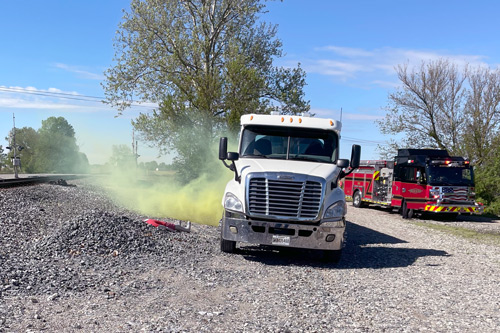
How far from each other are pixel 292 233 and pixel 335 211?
0.97 m

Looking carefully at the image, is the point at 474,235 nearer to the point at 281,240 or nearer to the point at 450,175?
the point at 450,175

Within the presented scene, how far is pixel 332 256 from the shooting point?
9.92m

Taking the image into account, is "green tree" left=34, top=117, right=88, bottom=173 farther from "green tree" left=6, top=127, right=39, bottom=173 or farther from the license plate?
the license plate

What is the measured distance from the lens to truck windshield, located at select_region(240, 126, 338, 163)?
35.3ft

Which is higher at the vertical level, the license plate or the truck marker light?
the truck marker light

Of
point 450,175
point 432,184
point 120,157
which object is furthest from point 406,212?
point 120,157

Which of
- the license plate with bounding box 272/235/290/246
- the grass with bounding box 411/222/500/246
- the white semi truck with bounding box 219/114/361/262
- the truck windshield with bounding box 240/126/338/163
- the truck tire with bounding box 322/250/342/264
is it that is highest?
the truck windshield with bounding box 240/126/338/163

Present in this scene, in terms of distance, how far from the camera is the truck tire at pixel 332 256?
986 centimetres

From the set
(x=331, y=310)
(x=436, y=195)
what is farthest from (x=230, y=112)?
(x=331, y=310)

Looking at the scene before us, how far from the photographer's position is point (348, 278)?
8.76 metres

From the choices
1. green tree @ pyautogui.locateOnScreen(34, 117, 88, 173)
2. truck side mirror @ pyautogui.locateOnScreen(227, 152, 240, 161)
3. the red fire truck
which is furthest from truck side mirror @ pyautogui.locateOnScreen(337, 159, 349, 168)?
green tree @ pyautogui.locateOnScreen(34, 117, 88, 173)

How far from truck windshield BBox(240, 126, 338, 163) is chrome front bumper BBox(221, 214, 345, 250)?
71.8 inches

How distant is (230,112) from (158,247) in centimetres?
1872

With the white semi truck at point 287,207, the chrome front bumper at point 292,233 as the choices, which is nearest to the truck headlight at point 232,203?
the white semi truck at point 287,207
